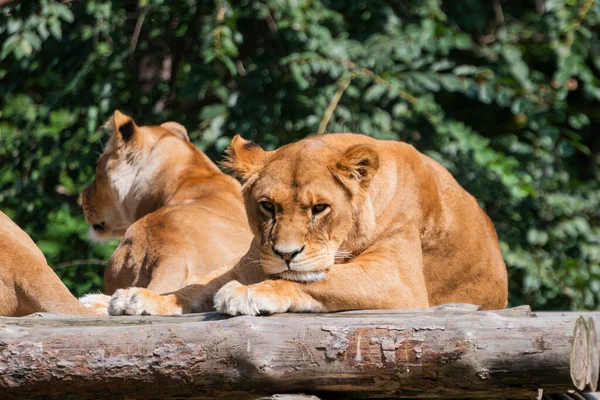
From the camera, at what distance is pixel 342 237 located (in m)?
3.88

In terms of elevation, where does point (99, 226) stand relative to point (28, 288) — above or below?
below

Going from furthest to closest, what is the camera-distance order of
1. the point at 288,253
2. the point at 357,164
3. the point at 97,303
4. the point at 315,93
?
the point at 315,93
the point at 97,303
the point at 357,164
the point at 288,253

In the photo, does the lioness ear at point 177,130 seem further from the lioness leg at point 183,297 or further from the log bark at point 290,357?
the log bark at point 290,357

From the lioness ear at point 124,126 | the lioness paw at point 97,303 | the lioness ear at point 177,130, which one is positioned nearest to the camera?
the lioness paw at point 97,303

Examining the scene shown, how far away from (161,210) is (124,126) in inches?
34.4

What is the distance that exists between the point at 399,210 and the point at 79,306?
1.21 metres

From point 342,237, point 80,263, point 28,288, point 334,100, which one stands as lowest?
point 80,263

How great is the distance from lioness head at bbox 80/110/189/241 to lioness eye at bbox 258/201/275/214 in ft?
7.95

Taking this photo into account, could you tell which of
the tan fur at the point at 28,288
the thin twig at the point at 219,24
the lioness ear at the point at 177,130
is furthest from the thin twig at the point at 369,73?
the tan fur at the point at 28,288

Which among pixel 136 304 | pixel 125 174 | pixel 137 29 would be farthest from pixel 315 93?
pixel 136 304

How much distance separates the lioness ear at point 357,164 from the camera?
3.90 meters

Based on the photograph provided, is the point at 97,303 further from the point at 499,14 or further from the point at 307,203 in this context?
the point at 499,14

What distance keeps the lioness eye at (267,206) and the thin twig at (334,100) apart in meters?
3.13

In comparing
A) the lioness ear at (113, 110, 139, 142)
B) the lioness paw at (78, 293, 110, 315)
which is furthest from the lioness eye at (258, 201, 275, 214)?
the lioness ear at (113, 110, 139, 142)
